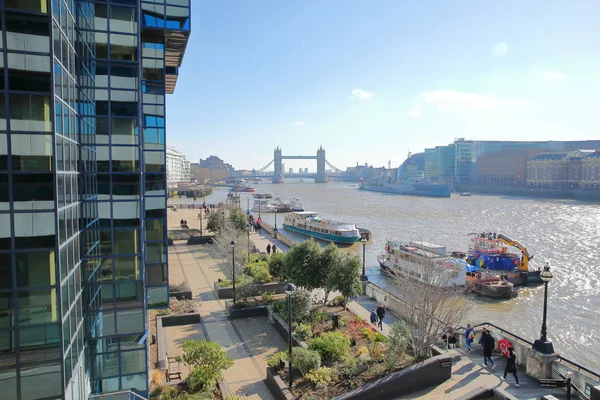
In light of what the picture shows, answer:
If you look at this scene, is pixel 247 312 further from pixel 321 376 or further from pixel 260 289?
pixel 321 376

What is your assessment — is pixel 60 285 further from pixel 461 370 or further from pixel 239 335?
pixel 461 370

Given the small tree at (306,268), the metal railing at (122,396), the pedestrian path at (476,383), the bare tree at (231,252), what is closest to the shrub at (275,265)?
the bare tree at (231,252)

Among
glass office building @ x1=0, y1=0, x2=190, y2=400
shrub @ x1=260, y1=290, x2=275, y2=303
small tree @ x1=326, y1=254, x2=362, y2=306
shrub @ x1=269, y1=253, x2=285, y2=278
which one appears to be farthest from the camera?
shrub @ x1=269, y1=253, x2=285, y2=278

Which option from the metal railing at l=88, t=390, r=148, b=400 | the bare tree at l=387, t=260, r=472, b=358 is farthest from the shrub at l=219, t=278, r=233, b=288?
the metal railing at l=88, t=390, r=148, b=400

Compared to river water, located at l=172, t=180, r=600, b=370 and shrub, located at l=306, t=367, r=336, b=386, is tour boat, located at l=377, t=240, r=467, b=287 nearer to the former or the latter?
river water, located at l=172, t=180, r=600, b=370

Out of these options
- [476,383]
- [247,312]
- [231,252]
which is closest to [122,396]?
[247,312]

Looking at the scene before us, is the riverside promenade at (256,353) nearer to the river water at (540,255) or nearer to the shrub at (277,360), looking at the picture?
the shrub at (277,360)

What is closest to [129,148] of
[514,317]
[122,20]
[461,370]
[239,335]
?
[122,20]
